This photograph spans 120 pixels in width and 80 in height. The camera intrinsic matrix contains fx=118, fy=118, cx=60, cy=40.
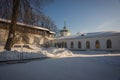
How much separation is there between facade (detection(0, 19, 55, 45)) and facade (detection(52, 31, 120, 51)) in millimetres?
7211

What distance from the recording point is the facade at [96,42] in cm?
2667

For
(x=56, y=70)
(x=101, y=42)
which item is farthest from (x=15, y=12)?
(x=101, y=42)

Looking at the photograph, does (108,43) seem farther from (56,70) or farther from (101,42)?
(56,70)

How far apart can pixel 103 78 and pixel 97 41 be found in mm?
25395

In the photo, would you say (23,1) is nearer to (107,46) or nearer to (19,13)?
(19,13)

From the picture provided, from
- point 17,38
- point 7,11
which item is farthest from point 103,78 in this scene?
point 17,38

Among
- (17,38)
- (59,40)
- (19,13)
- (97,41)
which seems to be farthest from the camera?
(59,40)

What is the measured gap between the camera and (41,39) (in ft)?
108

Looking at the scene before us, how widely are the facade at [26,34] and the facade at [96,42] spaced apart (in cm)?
721

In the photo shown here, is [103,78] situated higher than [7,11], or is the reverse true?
[7,11]

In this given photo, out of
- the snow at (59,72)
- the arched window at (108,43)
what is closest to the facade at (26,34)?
the snow at (59,72)

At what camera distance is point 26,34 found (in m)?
28.0

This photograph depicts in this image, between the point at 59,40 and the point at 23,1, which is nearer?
the point at 23,1

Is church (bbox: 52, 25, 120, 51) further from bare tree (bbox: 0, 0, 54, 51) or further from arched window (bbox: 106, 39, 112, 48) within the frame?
bare tree (bbox: 0, 0, 54, 51)
